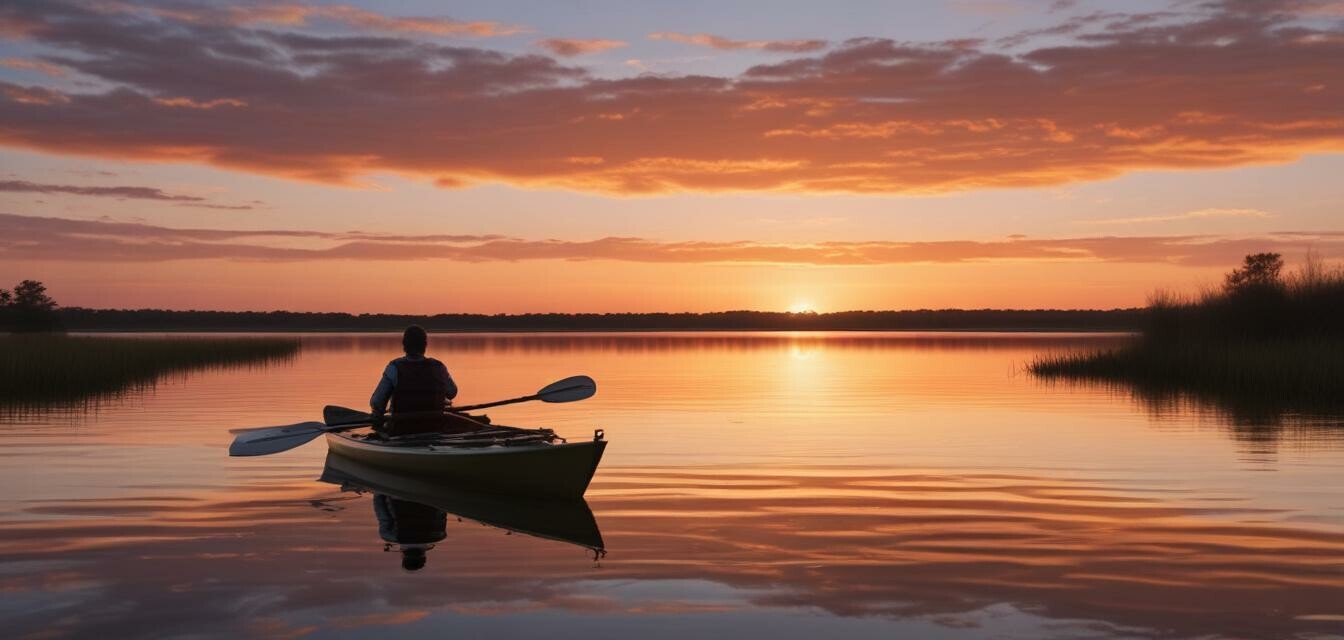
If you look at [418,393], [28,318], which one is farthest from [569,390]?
[28,318]

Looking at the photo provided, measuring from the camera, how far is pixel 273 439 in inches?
599

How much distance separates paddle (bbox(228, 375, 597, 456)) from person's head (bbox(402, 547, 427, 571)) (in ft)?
16.1

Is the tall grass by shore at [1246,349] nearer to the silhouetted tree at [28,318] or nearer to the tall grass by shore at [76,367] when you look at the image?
the tall grass by shore at [76,367]

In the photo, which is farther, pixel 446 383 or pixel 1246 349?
pixel 1246 349

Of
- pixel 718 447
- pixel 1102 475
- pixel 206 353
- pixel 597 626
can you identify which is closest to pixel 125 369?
pixel 206 353

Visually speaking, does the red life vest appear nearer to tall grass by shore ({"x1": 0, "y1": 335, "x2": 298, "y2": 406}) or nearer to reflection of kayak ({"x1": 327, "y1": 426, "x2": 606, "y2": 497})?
reflection of kayak ({"x1": 327, "y1": 426, "x2": 606, "y2": 497})

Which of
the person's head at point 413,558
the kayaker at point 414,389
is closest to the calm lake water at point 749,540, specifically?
the person's head at point 413,558

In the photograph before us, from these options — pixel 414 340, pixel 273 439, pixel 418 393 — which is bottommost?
pixel 273 439

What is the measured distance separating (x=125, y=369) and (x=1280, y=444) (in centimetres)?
3071

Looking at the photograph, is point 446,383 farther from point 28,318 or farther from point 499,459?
point 28,318

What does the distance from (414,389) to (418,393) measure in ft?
0.24

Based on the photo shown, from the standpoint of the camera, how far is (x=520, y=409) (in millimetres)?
25500

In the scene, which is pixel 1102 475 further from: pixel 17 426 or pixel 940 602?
pixel 17 426

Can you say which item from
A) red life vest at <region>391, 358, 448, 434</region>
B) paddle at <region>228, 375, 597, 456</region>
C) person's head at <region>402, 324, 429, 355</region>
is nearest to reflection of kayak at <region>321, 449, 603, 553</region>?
paddle at <region>228, 375, 597, 456</region>
